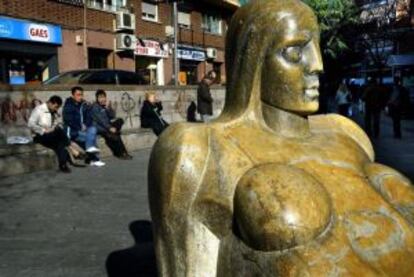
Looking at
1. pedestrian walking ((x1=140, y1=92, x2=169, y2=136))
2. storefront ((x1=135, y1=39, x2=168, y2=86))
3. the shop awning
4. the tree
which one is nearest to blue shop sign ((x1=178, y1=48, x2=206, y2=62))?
storefront ((x1=135, y1=39, x2=168, y2=86))

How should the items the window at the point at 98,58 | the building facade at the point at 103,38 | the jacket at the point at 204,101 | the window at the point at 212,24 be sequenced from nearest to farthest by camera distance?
the jacket at the point at 204,101 < the building facade at the point at 103,38 < the window at the point at 98,58 < the window at the point at 212,24

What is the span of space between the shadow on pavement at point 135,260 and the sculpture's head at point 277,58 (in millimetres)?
3571

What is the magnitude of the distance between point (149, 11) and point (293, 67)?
1022 inches

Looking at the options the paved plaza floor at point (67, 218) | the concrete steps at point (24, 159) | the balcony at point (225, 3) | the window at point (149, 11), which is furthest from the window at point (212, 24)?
the paved plaza floor at point (67, 218)

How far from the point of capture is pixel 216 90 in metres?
22.1

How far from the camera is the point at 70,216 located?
8086mm

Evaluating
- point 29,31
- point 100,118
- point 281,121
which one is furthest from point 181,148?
point 29,31

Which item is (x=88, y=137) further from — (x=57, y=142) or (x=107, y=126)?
(x=57, y=142)

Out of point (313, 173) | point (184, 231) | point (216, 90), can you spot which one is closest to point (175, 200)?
point (184, 231)

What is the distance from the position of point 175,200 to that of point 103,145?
1197 centimetres

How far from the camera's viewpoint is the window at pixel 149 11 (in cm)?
2712

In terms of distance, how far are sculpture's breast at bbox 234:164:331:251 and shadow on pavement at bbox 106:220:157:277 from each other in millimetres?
3804

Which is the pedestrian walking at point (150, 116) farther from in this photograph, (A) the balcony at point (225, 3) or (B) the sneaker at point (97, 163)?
(A) the balcony at point (225, 3)

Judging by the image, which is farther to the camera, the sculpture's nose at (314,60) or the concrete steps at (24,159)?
the concrete steps at (24,159)
